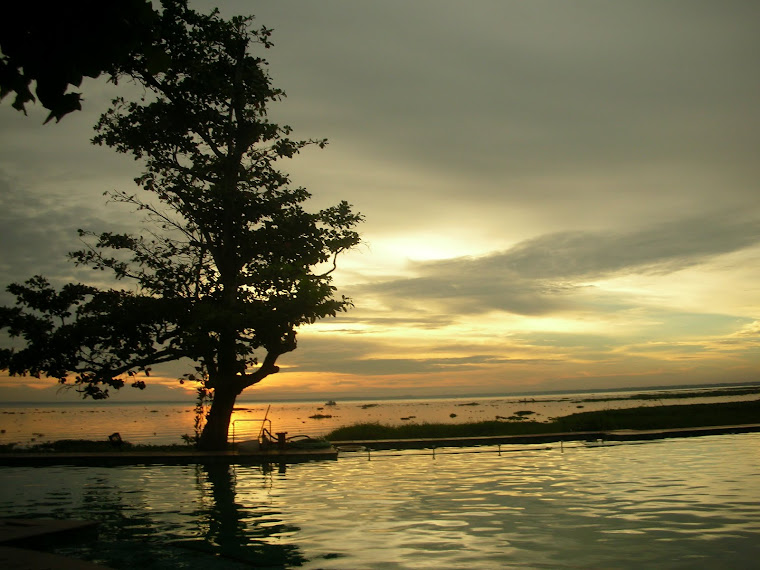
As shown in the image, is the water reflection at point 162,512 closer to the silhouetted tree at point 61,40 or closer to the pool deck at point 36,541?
the pool deck at point 36,541

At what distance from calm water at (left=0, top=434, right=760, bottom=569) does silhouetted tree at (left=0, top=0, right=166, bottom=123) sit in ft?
26.6

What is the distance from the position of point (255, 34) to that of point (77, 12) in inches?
950

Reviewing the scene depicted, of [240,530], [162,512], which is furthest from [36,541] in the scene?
[162,512]

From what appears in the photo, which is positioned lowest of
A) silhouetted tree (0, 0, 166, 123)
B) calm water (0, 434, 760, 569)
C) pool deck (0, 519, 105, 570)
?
calm water (0, 434, 760, 569)

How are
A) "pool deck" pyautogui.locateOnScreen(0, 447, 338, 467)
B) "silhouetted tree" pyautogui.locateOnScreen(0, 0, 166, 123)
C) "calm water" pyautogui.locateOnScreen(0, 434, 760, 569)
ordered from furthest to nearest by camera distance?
"pool deck" pyautogui.locateOnScreen(0, 447, 338, 467), "calm water" pyautogui.locateOnScreen(0, 434, 760, 569), "silhouetted tree" pyautogui.locateOnScreen(0, 0, 166, 123)

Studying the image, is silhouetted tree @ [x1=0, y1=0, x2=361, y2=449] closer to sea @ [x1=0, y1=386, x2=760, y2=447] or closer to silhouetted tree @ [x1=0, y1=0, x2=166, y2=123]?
sea @ [x1=0, y1=386, x2=760, y2=447]

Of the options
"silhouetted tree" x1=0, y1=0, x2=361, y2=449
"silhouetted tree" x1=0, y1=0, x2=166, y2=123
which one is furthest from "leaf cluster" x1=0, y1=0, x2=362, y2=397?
"silhouetted tree" x1=0, y1=0, x2=166, y2=123

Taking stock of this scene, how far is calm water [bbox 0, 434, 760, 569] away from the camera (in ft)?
35.3

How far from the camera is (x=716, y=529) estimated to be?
12.0 meters

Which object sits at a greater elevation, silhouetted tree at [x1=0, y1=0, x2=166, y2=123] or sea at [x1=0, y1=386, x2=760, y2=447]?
silhouetted tree at [x1=0, y1=0, x2=166, y2=123]

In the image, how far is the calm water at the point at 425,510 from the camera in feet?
35.3

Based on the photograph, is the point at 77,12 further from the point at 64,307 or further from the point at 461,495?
the point at 64,307

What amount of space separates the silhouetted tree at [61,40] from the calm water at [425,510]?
26.6ft

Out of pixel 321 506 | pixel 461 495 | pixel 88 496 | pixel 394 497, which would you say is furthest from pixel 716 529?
pixel 88 496
